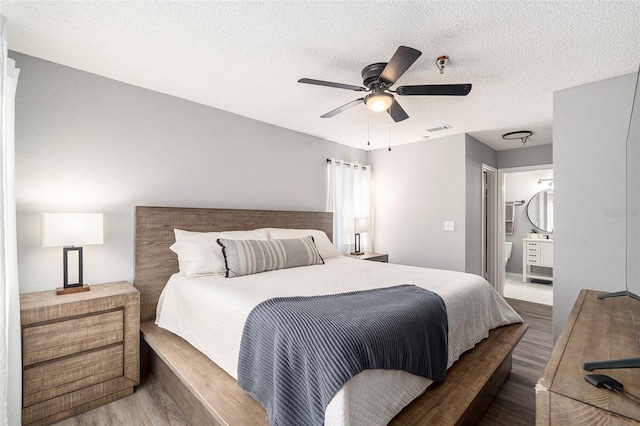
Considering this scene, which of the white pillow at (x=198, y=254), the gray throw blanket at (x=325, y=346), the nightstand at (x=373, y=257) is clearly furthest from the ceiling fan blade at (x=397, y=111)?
the nightstand at (x=373, y=257)

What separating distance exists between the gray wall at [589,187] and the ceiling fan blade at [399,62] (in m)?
1.85

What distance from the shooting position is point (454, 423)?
1.34 metres

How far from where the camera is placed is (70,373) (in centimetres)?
191

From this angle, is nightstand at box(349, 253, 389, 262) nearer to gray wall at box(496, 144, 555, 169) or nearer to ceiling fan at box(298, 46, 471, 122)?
ceiling fan at box(298, 46, 471, 122)

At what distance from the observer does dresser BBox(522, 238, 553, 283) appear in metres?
5.70

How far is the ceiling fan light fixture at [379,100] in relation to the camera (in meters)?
2.07

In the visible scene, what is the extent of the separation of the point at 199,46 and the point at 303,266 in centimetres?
198

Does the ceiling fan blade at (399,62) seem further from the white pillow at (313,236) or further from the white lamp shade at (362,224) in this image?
the white lamp shade at (362,224)

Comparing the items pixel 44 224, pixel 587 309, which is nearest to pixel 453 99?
pixel 587 309

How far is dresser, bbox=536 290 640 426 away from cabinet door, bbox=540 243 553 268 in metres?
5.38

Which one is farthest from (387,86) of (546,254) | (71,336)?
(546,254)

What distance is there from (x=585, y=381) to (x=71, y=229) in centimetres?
280

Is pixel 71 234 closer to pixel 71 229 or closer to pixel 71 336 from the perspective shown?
pixel 71 229

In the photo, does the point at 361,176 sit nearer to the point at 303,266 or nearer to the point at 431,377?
the point at 303,266
